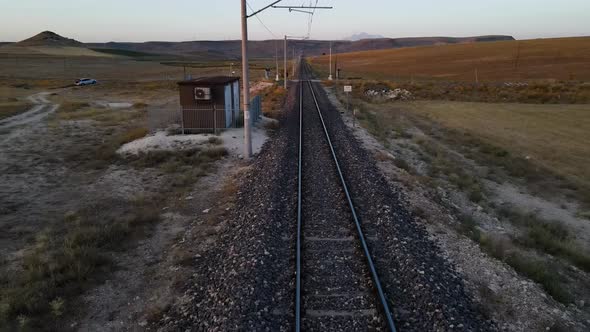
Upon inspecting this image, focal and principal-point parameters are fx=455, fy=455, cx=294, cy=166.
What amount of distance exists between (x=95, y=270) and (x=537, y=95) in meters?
51.4

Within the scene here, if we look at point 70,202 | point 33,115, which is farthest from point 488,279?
point 33,115

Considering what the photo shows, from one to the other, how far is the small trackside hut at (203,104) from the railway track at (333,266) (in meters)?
10.2

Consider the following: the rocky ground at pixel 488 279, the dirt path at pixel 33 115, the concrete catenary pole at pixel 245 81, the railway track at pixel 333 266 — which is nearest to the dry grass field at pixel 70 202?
the dirt path at pixel 33 115

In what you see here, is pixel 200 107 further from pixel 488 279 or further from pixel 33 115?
pixel 33 115

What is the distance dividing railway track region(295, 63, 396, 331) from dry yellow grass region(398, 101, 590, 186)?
12.5 metres

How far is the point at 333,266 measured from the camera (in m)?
8.52

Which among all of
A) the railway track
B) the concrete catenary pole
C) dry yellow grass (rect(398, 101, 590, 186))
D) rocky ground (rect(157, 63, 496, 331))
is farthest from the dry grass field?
dry yellow grass (rect(398, 101, 590, 186))

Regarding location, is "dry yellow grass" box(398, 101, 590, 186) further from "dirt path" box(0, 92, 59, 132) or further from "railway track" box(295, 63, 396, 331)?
"dirt path" box(0, 92, 59, 132)

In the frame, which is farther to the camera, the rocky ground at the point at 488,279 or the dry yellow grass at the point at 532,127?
the dry yellow grass at the point at 532,127

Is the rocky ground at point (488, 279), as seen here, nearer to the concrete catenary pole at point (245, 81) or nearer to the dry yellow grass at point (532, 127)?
the concrete catenary pole at point (245, 81)

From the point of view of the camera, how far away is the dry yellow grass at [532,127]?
22.5 meters

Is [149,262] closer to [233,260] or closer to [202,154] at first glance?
[233,260]

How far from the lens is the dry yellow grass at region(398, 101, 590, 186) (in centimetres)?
2252

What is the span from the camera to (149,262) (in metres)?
9.52
